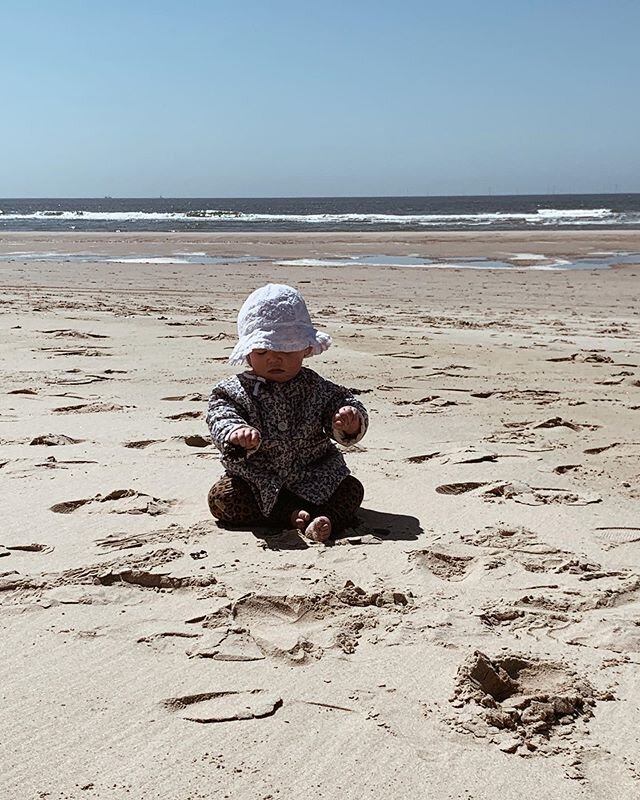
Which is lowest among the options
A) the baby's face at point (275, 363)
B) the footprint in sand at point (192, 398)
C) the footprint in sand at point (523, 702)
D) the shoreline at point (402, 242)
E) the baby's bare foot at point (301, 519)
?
the footprint in sand at point (523, 702)

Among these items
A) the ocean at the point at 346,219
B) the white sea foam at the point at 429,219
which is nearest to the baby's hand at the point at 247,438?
the ocean at the point at 346,219

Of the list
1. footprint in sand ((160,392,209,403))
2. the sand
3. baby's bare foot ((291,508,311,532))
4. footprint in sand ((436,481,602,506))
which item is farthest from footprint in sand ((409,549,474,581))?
footprint in sand ((160,392,209,403))

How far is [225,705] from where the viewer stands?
2146 mm

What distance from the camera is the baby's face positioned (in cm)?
356

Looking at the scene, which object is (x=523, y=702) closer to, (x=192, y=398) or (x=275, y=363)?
(x=275, y=363)

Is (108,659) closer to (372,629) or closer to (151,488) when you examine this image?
(372,629)

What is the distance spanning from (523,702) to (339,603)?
690 mm

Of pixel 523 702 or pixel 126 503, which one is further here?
pixel 126 503

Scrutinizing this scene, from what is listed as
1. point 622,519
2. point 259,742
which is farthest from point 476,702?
point 622,519

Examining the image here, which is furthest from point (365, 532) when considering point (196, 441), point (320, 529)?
point (196, 441)

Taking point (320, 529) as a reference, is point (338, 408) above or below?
above

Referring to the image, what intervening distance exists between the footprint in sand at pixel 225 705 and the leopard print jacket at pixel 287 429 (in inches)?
50.8

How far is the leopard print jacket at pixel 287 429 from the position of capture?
350 cm

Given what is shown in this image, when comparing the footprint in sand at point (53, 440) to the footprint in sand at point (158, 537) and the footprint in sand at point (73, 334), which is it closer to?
the footprint in sand at point (158, 537)
